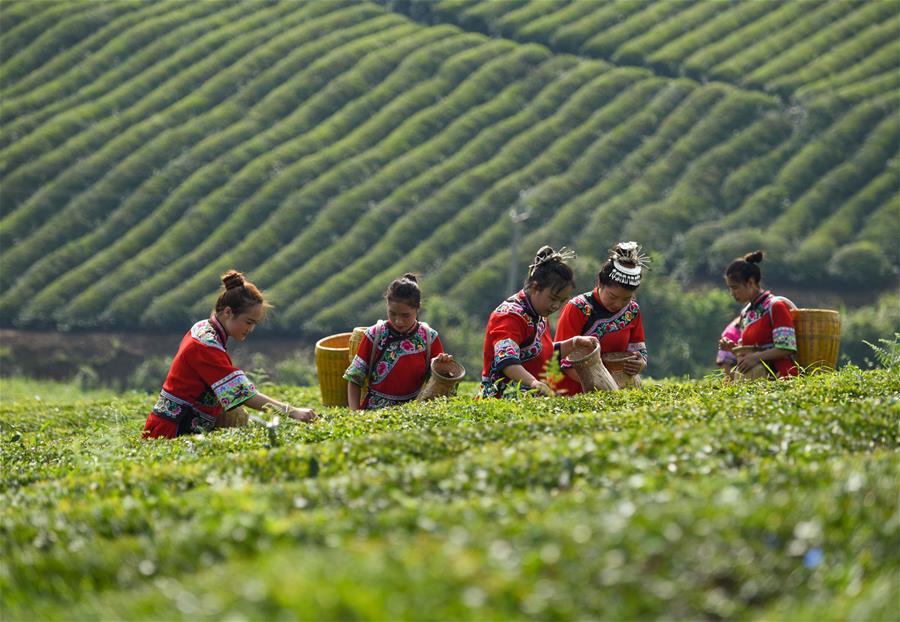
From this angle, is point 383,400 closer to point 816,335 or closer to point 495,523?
point 816,335

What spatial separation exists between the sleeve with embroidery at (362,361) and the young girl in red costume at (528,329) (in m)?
0.96

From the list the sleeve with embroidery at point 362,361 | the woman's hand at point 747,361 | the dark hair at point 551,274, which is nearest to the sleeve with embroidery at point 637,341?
A: the woman's hand at point 747,361

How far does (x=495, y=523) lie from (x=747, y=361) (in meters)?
6.00

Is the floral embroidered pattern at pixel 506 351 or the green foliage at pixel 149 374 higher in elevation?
the floral embroidered pattern at pixel 506 351

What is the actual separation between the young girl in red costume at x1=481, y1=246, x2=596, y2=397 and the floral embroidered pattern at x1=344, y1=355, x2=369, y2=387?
0.99m

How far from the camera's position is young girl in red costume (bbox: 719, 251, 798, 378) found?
10.0 m

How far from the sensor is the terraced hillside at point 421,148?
38812mm

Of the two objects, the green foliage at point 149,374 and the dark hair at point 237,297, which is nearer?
the dark hair at point 237,297

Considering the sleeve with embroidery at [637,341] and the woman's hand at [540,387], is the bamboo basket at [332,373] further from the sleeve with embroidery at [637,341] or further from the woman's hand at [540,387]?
the sleeve with embroidery at [637,341]

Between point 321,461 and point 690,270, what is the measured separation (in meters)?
33.2

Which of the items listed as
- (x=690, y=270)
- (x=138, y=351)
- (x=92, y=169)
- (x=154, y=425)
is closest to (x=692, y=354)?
(x=690, y=270)

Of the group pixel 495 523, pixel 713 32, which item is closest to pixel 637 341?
pixel 495 523

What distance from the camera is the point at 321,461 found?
260 inches

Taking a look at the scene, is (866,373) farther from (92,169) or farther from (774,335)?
(92,169)
